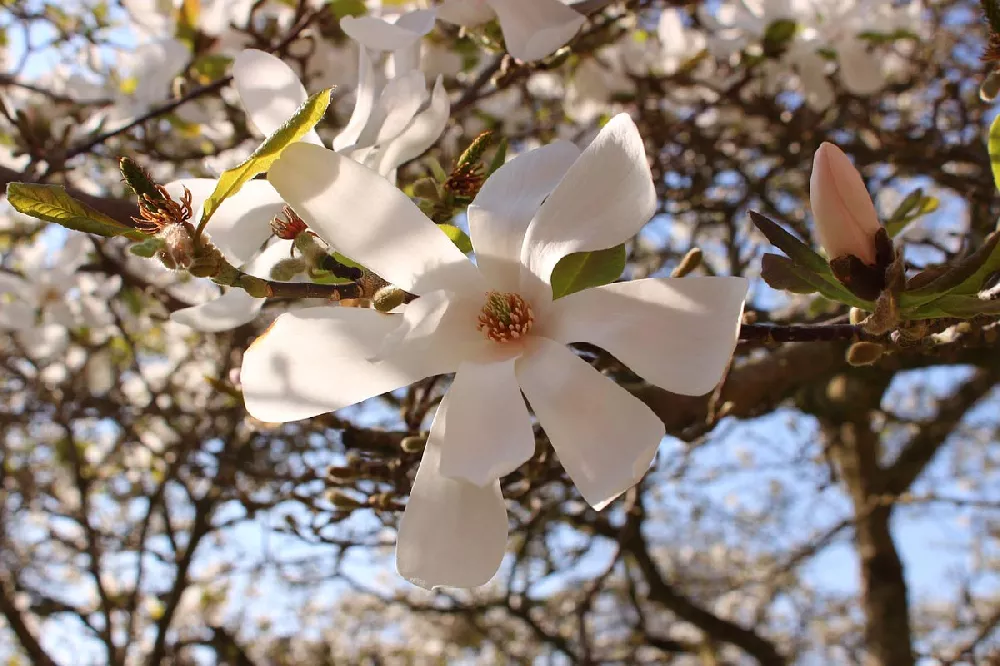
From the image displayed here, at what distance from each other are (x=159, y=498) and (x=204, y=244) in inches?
78.9

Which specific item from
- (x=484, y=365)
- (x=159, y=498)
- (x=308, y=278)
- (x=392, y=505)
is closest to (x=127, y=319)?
(x=159, y=498)

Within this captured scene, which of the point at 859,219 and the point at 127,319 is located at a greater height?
the point at 127,319

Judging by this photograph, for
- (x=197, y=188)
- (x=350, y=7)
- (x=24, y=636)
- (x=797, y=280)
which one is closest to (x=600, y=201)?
(x=797, y=280)

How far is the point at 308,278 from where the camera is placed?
2.23 feet

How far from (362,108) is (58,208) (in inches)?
11.5

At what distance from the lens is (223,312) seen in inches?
29.1

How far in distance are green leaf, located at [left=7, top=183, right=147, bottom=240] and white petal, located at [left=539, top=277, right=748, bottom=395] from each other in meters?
0.34

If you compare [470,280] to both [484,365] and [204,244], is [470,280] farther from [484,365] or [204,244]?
[204,244]

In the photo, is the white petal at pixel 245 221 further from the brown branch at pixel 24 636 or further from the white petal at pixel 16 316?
the brown branch at pixel 24 636

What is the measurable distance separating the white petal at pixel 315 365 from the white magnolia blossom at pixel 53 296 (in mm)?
1427

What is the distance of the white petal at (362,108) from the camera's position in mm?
727

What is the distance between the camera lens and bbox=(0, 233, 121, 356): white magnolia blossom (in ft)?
6.10

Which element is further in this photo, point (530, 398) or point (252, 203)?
point (252, 203)

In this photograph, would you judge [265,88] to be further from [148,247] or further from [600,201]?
[600,201]
